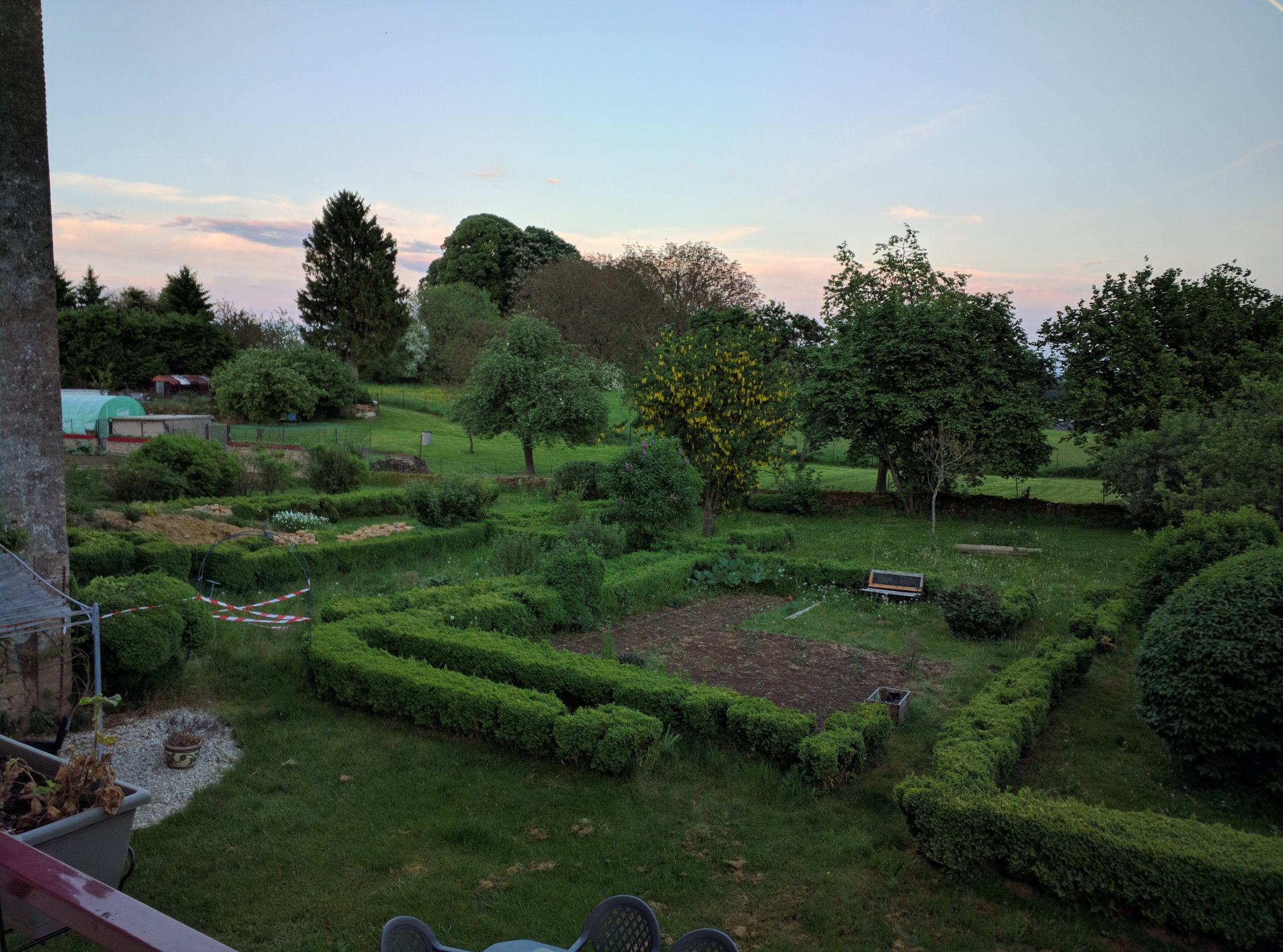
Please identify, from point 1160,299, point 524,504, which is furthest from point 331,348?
point 1160,299

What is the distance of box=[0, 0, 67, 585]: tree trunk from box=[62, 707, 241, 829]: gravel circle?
169cm

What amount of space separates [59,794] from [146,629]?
13.4 feet

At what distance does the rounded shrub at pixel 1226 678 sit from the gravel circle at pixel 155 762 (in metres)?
8.37

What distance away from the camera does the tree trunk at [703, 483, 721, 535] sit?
2128 cm

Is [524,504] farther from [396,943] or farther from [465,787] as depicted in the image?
[396,943]

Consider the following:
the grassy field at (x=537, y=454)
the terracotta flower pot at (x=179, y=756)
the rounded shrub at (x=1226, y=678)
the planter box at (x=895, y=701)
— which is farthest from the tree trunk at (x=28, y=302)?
the grassy field at (x=537, y=454)

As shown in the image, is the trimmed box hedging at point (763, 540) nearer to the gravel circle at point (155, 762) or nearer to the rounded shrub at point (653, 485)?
the rounded shrub at point (653, 485)

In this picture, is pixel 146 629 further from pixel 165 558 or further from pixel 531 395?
pixel 531 395

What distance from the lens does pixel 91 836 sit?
4.48 metres

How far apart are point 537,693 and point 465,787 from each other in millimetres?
1230

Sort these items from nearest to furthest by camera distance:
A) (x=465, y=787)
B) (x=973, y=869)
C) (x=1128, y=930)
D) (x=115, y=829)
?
(x=115, y=829)
(x=1128, y=930)
(x=973, y=869)
(x=465, y=787)

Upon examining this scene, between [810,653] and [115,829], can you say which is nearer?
[115,829]

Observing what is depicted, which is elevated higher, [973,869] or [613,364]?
[613,364]

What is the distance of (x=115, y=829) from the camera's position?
15.1ft
